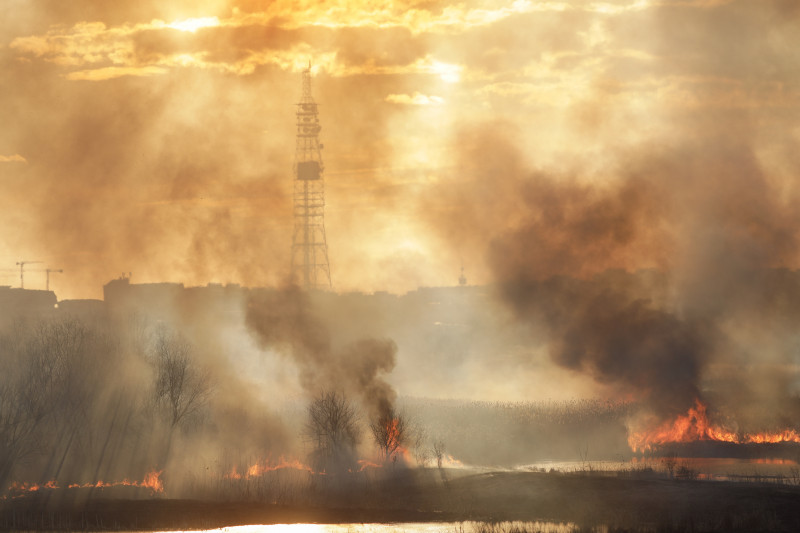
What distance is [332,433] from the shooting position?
121000 millimetres

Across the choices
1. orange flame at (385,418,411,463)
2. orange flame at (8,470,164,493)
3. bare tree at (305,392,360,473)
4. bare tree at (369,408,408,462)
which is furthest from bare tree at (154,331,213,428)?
orange flame at (385,418,411,463)

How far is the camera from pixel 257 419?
131875mm

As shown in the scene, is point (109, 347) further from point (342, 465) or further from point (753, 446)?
point (753, 446)

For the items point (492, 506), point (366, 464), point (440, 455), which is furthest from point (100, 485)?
point (492, 506)

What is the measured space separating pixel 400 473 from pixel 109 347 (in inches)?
1379

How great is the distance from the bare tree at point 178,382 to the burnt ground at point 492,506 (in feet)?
68.9

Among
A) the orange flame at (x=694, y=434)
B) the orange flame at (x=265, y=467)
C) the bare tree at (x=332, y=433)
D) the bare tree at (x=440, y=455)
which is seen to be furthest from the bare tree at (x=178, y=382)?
the orange flame at (x=694, y=434)

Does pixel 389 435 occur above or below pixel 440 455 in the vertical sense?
above

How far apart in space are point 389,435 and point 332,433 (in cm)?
699

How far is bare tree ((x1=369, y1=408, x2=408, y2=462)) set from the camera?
12250 centimetres

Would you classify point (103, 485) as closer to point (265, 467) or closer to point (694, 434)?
point (265, 467)

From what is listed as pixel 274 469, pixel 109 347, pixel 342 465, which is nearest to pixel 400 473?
pixel 342 465

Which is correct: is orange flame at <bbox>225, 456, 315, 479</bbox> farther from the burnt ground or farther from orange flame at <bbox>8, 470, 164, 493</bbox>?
the burnt ground

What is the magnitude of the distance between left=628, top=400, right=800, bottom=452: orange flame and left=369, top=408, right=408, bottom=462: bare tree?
32.7 m
